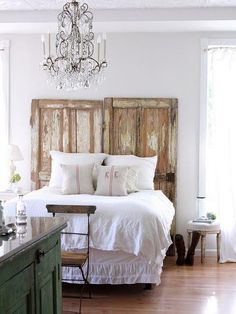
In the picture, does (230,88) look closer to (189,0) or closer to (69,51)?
(189,0)

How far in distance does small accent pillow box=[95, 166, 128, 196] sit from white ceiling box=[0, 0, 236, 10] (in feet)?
5.71

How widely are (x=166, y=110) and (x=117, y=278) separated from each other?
239 centimetres

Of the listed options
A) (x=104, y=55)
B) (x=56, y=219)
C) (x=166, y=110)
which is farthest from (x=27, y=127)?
(x=56, y=219)

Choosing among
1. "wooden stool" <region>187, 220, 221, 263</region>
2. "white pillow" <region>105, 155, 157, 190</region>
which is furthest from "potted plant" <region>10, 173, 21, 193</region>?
"wooden stool" <region>187, 220, 221, 263</region>

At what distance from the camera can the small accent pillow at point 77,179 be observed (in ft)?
17.3

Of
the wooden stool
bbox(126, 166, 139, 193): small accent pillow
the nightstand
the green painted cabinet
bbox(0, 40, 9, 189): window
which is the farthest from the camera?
bbox(0, 40, 9, 189): window

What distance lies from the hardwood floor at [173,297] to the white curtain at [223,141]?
83 centimetres

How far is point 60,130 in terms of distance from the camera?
20.6 feet

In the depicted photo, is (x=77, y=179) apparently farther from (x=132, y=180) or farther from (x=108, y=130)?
(x=108, y=130)

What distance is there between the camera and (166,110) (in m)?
6.12

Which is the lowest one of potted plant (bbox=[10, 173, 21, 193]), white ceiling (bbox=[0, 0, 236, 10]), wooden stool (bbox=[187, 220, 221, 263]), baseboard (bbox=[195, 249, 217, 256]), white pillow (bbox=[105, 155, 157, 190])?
baseboard (bbox=[195, 249, 217, 256])

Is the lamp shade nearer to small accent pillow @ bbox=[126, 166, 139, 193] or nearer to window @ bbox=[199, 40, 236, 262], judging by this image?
small accent pillow @ bbox=[126, 166, 139, 193]

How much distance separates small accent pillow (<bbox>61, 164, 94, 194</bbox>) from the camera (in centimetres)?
528

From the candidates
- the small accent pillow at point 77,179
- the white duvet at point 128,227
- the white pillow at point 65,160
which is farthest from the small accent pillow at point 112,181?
the white duvet at point 128,227
